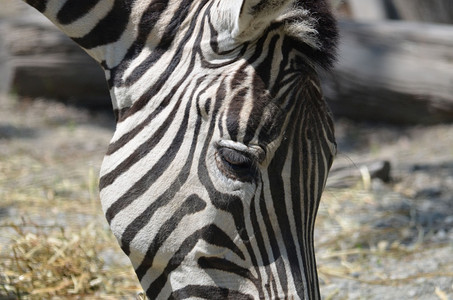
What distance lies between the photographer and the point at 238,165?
2.11m

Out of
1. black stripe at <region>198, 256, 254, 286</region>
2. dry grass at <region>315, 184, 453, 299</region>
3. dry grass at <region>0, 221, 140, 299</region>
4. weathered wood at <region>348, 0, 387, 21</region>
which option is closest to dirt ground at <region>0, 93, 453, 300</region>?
dry grass at <region>315, 184, 453, 299</region>

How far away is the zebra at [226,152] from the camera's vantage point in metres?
2.12

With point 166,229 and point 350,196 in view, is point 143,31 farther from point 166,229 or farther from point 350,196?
point 350,196

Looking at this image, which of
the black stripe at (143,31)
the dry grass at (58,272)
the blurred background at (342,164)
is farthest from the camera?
the blurred background at (342,164)

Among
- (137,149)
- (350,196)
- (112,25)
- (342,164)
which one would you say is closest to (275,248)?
(137,149)

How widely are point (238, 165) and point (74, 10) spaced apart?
0.93 meters

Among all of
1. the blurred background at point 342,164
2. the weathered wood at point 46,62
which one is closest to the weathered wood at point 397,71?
the blurred background at point 342,164

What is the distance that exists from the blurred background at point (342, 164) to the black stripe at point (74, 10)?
2.94 ft

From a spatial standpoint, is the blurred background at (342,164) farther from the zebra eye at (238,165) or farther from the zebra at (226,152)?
the zebra eye at (238,165)

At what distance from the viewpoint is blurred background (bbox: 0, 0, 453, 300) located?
12.8ft

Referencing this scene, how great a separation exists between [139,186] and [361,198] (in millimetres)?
3670

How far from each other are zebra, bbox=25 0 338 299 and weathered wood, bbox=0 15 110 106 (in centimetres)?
591

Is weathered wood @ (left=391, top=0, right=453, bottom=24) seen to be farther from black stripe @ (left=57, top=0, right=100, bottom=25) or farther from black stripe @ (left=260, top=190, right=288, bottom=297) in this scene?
black stripe @ (left=260, top=190, right=288, bottom=297)

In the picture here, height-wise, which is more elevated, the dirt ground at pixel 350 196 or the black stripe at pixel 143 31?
the black stripe at pixel 143 31
